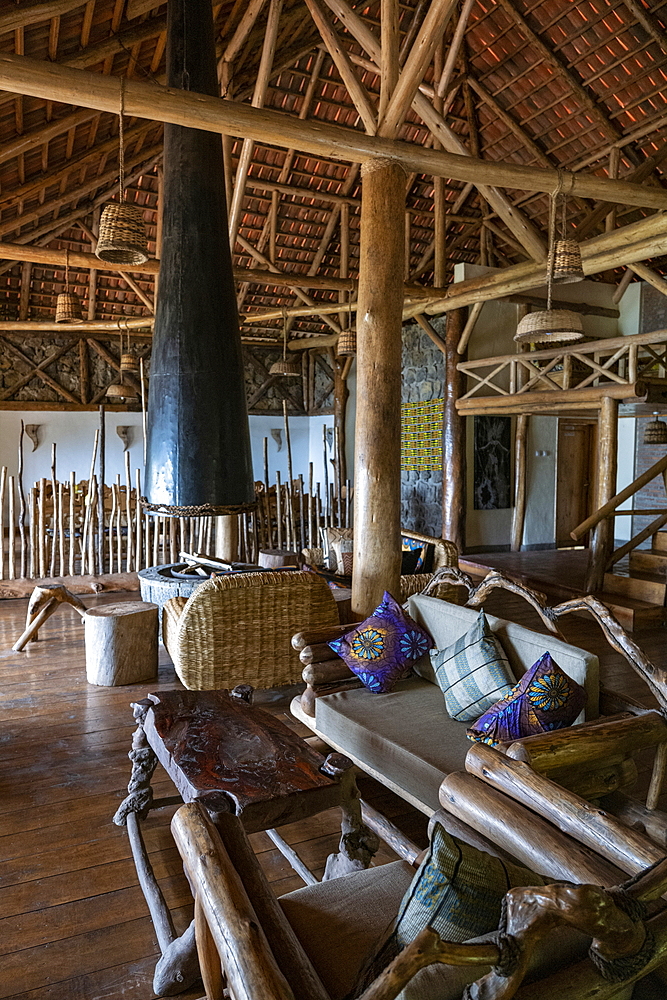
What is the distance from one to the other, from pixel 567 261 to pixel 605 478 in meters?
3.80

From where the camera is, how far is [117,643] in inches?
189

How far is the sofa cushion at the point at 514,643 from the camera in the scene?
2.78 meters

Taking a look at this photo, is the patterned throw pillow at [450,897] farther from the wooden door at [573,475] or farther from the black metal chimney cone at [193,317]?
the wooden door at [573,475]

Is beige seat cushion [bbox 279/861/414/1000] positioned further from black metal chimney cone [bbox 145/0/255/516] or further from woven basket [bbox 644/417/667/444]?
woven basket [bbox 644/417/667/444]

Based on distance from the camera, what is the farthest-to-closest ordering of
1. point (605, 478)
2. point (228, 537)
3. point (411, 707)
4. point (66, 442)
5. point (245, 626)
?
point (66, 442) → point (605, 478) → point (228, 537) → point (245, 626) → point (411, 707)

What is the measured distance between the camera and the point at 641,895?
1345mm

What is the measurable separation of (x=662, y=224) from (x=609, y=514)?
3020 mm

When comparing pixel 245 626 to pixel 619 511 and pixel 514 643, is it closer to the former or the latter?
pixel 514 643

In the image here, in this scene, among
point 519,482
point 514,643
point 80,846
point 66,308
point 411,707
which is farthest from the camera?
point 519,482

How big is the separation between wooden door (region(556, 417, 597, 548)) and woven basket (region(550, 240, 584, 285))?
7.33 meters

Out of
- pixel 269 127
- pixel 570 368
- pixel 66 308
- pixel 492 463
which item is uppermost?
pixel 269 127

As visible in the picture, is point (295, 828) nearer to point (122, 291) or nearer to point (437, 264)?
point (437, 264)

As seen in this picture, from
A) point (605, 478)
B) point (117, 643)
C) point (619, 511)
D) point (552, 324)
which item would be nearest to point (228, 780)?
point (117, 643)

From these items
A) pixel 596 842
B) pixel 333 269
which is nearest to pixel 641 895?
pixel 596 842
